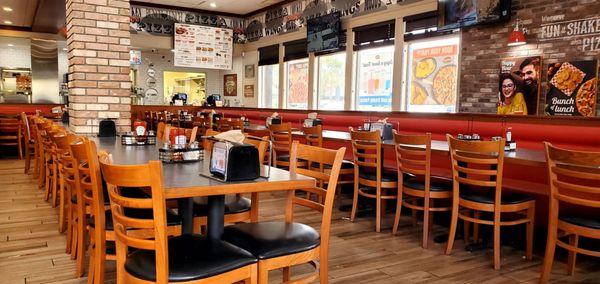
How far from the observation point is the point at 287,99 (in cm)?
1186

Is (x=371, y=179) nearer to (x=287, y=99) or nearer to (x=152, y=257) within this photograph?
(x=152, y=257)

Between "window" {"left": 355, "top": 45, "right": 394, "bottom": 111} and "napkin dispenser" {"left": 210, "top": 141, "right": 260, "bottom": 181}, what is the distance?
6852mm

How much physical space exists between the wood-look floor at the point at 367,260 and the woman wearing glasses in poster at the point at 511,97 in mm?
2664

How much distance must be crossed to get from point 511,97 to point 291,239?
17.1ft

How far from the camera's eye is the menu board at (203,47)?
12023mm

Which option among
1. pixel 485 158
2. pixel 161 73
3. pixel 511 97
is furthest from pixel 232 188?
pixel 161 73

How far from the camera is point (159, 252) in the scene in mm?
1688

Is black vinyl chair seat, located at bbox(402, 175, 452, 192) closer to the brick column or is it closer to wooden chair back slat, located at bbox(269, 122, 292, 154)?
wooden chair back slat, located at bbox(269, 122, 292, 154)

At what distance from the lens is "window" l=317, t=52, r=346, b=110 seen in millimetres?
9930

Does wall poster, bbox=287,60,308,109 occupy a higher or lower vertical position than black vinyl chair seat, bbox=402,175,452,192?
higher

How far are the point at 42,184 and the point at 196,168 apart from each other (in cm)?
472

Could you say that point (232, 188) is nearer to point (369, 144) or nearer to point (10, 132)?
point (369, 144)

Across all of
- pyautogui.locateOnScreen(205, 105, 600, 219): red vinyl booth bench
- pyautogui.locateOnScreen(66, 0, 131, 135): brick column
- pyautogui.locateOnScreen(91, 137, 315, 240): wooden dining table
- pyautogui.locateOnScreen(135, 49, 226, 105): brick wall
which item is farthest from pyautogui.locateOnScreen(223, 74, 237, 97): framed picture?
pyautogui.locateOnScreen(91, 137, 315, 240): wooden dining table

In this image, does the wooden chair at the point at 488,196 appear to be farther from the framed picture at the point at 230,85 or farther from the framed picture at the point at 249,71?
the framed picture at the point at 230,85
